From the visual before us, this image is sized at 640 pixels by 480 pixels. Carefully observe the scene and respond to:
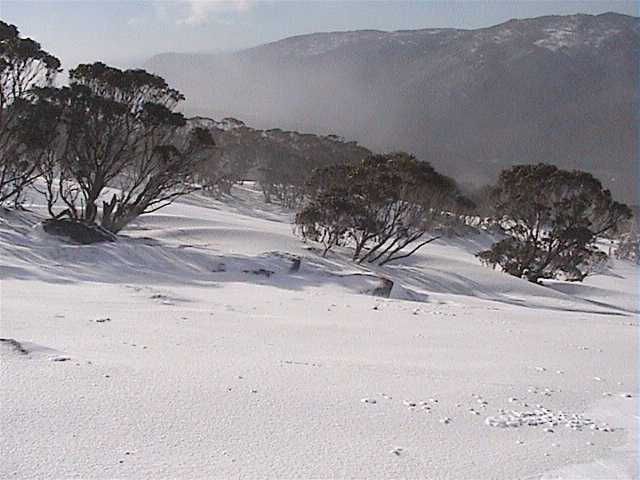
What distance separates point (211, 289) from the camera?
11789 mm

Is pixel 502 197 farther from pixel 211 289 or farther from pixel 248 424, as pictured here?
pixel 248 424

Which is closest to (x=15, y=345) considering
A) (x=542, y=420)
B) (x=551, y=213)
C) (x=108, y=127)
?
(x=542, y=420)

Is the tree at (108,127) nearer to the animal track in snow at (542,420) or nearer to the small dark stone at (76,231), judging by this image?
the small dark stone at (76,231)

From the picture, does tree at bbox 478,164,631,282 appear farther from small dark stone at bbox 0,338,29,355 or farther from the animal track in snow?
small dark stone at bbox 0,338,29,355

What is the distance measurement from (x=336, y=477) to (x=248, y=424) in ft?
2.46

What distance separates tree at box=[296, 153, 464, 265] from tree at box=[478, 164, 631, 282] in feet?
10.3

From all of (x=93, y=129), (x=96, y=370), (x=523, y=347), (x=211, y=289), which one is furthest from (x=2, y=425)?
(x=93, y=129)

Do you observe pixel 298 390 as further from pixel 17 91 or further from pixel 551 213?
pixel 551 213

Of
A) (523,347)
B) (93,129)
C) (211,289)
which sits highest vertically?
(93,129)

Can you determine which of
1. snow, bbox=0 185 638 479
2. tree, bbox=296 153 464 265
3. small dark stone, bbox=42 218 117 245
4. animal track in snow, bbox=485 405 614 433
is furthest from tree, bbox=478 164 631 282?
animal track in snow, bbox=485 405 614 433

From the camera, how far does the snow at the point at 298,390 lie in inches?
129

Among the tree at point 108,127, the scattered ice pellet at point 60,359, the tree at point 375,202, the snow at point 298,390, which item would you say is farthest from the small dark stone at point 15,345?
the tree at point 375,202

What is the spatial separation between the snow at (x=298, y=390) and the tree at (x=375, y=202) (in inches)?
507

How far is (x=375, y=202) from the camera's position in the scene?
23.4 meters
